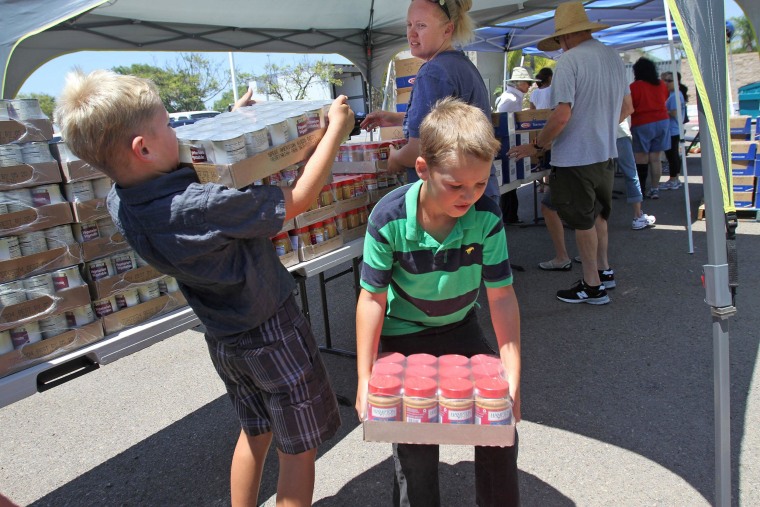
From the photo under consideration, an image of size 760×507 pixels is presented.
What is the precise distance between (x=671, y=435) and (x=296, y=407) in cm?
210

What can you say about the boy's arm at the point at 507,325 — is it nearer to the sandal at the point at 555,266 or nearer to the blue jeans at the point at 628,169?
the sandal at the point at 555,266

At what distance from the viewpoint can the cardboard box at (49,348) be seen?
1944mm

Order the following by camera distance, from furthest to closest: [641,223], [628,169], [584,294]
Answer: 1. [628,169]
2. [641,223]
3. [584,294]

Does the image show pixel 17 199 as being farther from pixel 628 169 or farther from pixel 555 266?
pixel 628 169

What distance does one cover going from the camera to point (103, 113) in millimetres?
1373

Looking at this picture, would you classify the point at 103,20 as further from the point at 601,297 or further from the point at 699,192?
the point at 699,192

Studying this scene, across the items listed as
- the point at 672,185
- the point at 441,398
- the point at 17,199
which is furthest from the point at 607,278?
the point at 672,185

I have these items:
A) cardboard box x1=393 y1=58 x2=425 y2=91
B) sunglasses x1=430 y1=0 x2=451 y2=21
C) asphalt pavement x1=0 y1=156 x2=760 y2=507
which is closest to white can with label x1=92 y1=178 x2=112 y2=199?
asphalt pavement x1=0 y1=156 x2=760 y2=507

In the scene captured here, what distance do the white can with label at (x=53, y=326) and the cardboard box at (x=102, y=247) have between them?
0.26 meters

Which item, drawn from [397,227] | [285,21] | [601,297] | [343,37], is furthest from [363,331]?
[343,37]

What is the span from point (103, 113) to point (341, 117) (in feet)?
2.76

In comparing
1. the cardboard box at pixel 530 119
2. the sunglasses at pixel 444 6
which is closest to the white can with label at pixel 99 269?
the sunglasses at pixel 444 6

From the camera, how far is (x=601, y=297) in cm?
452

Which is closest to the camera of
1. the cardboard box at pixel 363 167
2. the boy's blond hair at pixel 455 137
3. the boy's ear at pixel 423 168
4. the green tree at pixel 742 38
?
the boy's blond hair at pixel 455 137
